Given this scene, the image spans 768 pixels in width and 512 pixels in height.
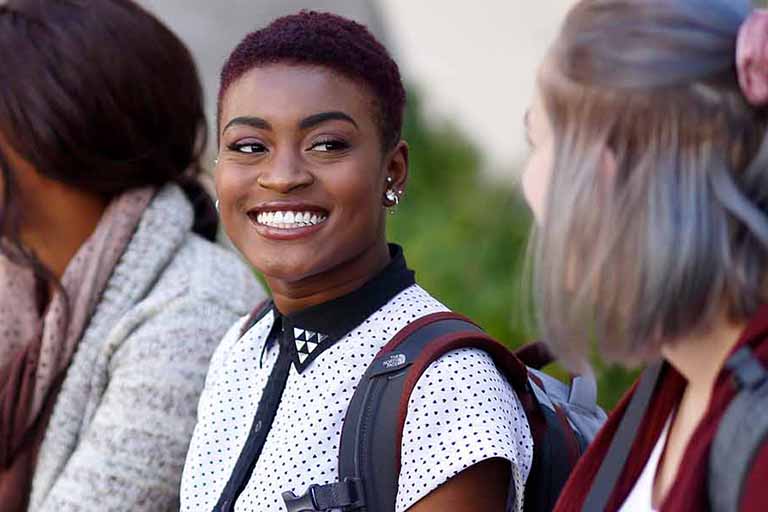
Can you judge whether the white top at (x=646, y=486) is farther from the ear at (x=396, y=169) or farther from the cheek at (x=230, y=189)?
the cheek at (x=230, y=189)

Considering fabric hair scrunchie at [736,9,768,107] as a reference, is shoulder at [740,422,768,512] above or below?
below

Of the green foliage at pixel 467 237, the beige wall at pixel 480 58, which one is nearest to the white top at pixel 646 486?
the green foliage at pixel 467 237

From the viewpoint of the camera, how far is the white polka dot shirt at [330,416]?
2.02 metres

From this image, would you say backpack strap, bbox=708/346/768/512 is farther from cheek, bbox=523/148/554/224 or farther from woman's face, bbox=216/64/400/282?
woman's face, bbox=216/64/400/282

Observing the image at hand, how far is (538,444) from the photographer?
7.05ft

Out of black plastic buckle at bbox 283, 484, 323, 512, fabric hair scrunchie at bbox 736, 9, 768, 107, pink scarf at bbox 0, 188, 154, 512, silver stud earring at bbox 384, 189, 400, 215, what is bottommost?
pink scarf at bbox 0, 188, 154, 512

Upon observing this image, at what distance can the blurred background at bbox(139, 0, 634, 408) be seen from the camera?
5195 mm

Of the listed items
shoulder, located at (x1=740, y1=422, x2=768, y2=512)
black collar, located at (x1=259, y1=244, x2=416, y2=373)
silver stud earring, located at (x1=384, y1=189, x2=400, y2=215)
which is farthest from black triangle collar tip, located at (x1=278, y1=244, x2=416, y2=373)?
shoulder, located at (x1=740, y1=422, x2=768, y2=512)

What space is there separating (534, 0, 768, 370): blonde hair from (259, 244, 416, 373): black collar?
2.22 ft

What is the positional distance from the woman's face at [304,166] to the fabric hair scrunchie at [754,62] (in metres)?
0.86

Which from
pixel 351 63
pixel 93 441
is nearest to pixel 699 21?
pixel 351 63

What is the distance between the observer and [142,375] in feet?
9.25

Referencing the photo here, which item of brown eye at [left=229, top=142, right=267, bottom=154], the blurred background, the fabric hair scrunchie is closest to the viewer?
the fabric hair scrunchie

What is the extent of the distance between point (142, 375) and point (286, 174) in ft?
2.59
